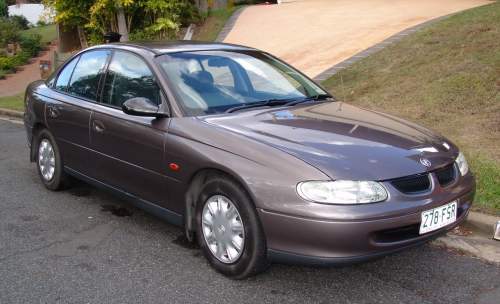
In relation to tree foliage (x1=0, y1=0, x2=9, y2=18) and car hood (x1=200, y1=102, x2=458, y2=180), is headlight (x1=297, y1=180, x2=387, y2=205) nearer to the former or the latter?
car hood (x1=200, y1=102, x2=458, y2=180)

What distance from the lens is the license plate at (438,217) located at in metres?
3.34

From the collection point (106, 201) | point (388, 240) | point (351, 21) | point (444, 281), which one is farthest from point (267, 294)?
point (351, 21)

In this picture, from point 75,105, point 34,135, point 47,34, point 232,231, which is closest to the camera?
point 232,231

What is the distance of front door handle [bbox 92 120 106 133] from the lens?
15.1ft

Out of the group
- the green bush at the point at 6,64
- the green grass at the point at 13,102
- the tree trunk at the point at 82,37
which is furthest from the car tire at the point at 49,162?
the green bush at the point at 6,64

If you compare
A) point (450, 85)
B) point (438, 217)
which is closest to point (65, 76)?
point (438, 217)

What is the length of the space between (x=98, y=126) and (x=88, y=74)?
0.69 metres

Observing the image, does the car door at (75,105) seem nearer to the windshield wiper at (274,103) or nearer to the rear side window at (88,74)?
the rear side window at (88,74)

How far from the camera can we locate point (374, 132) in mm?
3807

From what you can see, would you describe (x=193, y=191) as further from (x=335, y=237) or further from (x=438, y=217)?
(x=438, y=217)

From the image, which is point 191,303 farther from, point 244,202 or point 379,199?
point 379,199

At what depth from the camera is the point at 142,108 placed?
3998 mm

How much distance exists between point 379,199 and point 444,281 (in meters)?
0.92

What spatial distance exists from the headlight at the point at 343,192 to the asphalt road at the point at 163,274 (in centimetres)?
67
